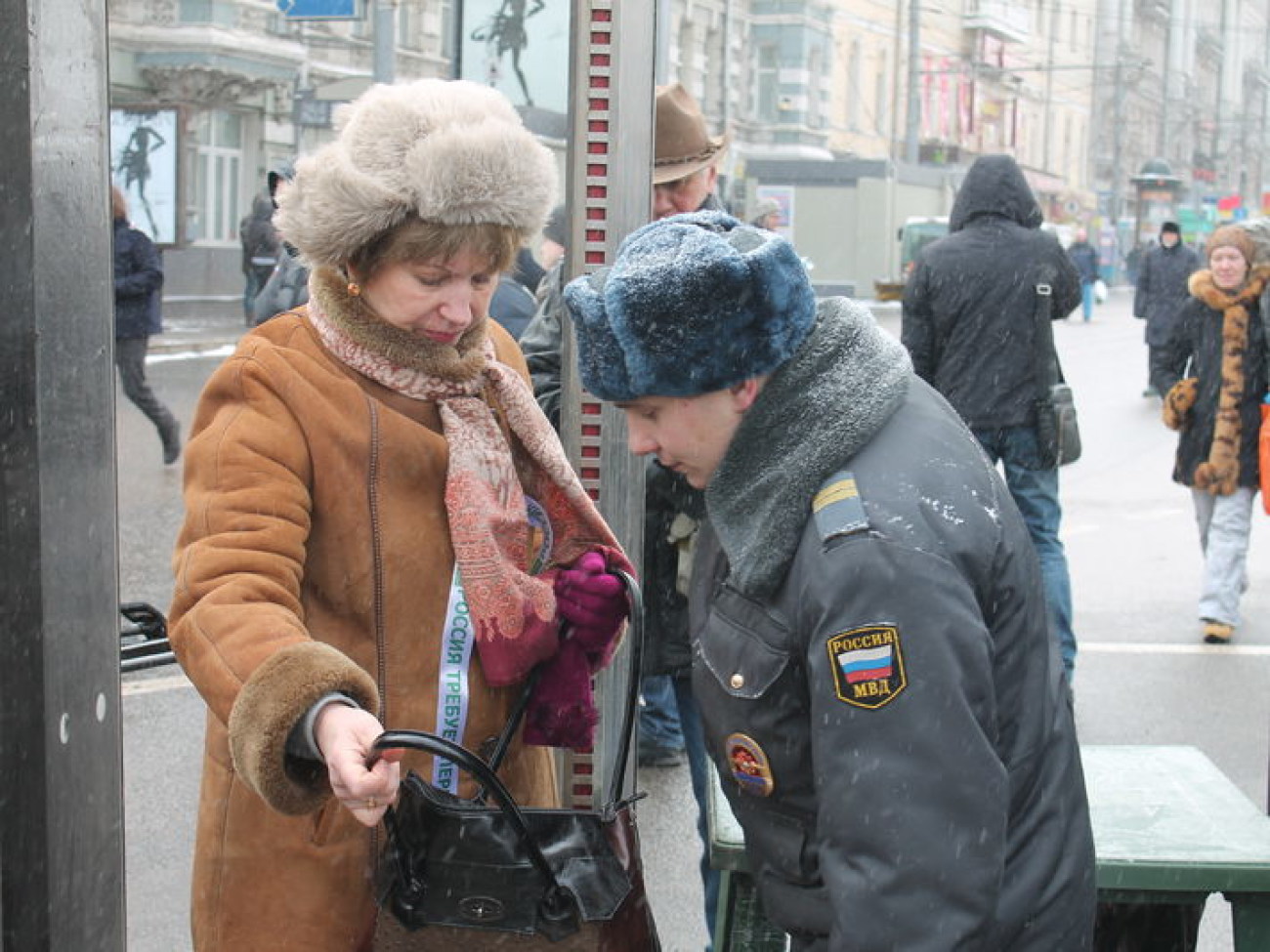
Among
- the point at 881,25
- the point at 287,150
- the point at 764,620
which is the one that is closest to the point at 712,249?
the point at 764,620

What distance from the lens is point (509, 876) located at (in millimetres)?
2141

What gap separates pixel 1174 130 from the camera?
80.2 m

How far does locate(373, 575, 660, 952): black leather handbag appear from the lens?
7.01 feet

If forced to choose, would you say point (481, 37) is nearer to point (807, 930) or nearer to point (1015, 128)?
point (807, 930)

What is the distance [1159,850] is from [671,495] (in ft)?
4.15

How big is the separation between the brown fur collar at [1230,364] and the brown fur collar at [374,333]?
5.60 metres

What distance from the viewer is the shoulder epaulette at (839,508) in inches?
71.8

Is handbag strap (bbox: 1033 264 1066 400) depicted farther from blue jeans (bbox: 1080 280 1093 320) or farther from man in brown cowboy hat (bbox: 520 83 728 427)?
blue jeans (bbox: 1080 280 1093 320)

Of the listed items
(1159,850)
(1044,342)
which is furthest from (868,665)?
(1044,342)

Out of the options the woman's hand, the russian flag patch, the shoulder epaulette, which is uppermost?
the shoulder epaulette

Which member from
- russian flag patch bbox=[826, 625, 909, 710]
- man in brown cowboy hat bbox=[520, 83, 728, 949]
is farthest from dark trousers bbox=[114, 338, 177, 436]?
russian flag patch bbox=[826, 625, 909, 710]

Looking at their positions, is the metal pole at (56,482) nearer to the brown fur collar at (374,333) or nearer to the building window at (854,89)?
the brown fur collar at (374,333)

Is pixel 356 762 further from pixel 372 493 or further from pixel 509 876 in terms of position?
pixel 372 493

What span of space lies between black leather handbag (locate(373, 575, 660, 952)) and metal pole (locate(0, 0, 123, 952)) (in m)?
0.42
